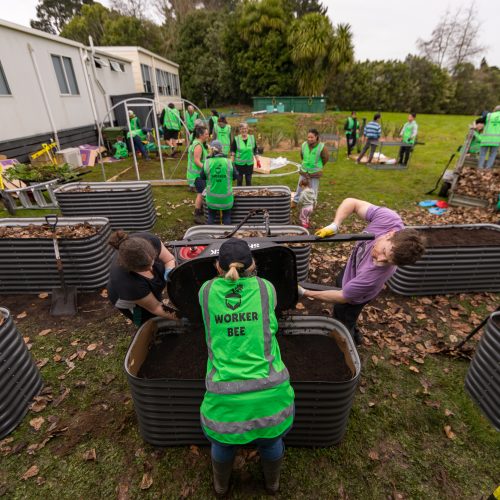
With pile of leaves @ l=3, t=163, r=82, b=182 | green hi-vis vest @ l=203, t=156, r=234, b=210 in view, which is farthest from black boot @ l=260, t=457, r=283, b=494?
pile of leaves @ l=3, t=163, r=82, b=182

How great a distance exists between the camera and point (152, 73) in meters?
24.2

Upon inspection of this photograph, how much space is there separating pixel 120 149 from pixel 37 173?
6460 millimetres

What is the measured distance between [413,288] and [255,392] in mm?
4139

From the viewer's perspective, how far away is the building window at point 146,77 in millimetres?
22125

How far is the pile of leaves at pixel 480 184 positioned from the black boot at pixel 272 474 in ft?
30.2

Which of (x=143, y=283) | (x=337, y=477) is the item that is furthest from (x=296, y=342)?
(x=143, y=283)

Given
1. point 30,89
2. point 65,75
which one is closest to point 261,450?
point 30,89

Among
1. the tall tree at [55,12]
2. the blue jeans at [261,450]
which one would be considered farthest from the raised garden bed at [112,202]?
the tall tree at [55,12]

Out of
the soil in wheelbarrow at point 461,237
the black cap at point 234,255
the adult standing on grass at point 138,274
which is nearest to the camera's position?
the black cap at point 234,255

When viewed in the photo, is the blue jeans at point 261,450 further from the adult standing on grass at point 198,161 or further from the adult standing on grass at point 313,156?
the adult standing on grass at point 313,156

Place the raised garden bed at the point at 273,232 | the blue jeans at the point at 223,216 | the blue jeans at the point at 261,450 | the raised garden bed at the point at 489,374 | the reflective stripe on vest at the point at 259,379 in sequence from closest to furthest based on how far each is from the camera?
the reflective stripe on vest at the point at 259,379 < the blue jeans at the point at 261,450 < the raised garden bed at the point at 489,374 < the raised garden bed at the point at 273,232 < the blue jeans at the point at 223,216

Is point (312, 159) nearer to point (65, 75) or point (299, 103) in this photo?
point (65, 75)

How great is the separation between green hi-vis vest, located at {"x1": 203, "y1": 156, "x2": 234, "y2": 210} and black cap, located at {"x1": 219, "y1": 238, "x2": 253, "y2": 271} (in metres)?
4.06

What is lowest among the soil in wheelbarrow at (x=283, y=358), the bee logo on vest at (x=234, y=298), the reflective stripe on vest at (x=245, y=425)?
the soil in wheelbarrow at (x=283, y=358)
